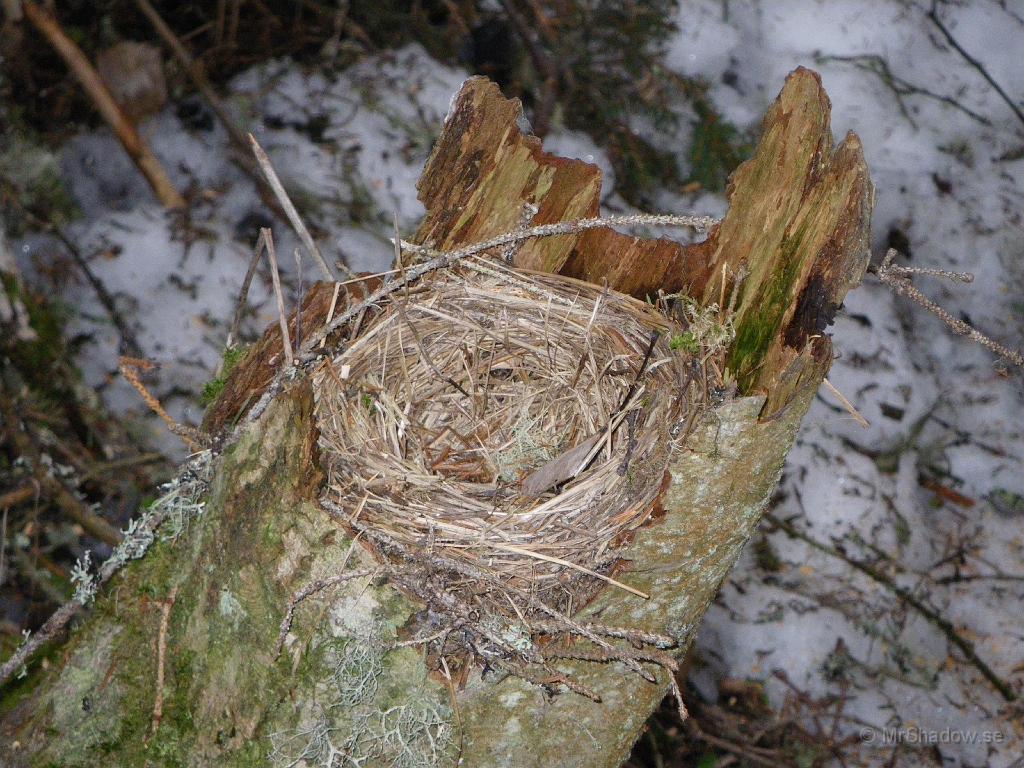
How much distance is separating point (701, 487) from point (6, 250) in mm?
2731

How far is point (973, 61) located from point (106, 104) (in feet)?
12.9

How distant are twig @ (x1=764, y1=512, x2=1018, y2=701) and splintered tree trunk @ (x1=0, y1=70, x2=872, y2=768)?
203 centimetres

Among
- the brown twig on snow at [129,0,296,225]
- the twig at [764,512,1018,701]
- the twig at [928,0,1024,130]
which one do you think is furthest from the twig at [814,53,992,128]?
the brown twig on snow at [129,0,296,225]

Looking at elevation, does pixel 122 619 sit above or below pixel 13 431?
above

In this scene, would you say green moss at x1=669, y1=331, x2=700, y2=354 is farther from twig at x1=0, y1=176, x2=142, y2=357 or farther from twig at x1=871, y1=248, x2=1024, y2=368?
twig at x1=0, y1=176, x2=142, y2=357

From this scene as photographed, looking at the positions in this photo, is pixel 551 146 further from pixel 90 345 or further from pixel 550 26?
pixel 90 345

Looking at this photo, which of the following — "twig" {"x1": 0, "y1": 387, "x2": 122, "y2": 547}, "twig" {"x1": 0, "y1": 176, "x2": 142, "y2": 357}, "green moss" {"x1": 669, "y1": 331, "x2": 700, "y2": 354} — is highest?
"green moss" {"x1": 669, "y1": 331, "x2": 700, "y2": 354}

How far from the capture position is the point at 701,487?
127 centimetres

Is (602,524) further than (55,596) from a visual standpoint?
No

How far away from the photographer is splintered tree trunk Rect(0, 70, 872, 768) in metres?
1.30

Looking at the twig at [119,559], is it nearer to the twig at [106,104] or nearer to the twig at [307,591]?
the twig at [307,591]

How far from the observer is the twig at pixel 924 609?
10.4ft

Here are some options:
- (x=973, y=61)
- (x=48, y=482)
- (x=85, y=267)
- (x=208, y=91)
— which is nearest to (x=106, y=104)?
(x=208, y=91)

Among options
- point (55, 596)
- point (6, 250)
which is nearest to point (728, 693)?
point (55, 596)
